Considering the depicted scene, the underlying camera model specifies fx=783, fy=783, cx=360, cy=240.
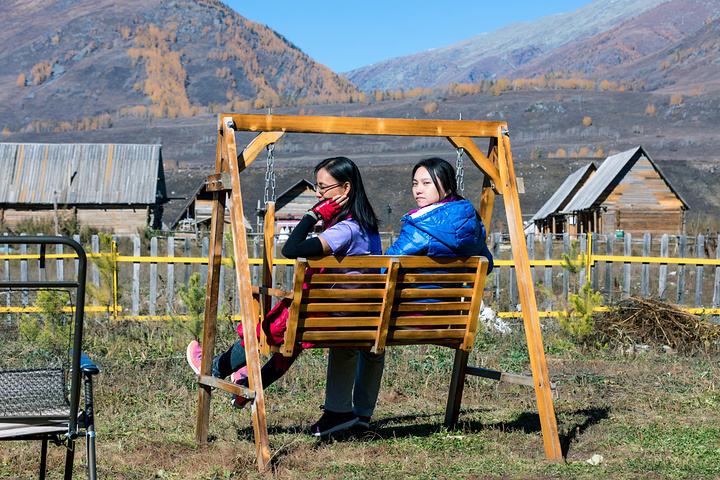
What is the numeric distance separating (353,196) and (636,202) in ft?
122

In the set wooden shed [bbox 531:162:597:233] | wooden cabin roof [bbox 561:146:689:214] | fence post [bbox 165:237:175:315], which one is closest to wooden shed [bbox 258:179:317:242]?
wooden shed [bbox 531:162:597:233]

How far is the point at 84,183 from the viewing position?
145 ft

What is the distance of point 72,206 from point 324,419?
135 feet

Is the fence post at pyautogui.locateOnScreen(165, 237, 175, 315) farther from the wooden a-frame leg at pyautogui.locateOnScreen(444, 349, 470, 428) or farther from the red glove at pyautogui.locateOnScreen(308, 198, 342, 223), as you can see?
the red glove at pyautogui.locateOnScreen(308, 198, 342, 223)

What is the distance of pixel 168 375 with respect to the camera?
6.61m

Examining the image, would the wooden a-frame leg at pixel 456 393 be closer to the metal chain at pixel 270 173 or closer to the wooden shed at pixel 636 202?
the metal chain at pixel 270 173

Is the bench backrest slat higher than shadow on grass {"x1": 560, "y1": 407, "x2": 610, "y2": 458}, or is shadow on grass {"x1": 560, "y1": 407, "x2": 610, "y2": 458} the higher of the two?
the bench backrest slat

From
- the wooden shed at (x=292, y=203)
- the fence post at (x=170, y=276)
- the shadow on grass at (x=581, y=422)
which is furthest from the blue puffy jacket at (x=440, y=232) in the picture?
the wooden shed at (x=292, y=203)

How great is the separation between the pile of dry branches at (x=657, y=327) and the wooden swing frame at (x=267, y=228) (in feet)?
13.4

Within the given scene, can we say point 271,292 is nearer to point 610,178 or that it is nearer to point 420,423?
point 420,423

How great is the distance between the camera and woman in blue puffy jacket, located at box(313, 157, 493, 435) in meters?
4.41

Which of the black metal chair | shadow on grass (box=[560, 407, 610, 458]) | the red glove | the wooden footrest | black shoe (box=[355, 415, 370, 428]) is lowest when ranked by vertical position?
shadow on grass (box=[560, 407, 610, 458])

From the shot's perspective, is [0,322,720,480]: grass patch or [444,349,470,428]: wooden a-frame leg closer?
[0,322,720,480]: grass patch

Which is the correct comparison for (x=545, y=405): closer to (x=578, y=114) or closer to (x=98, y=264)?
(x=98, y=264)
